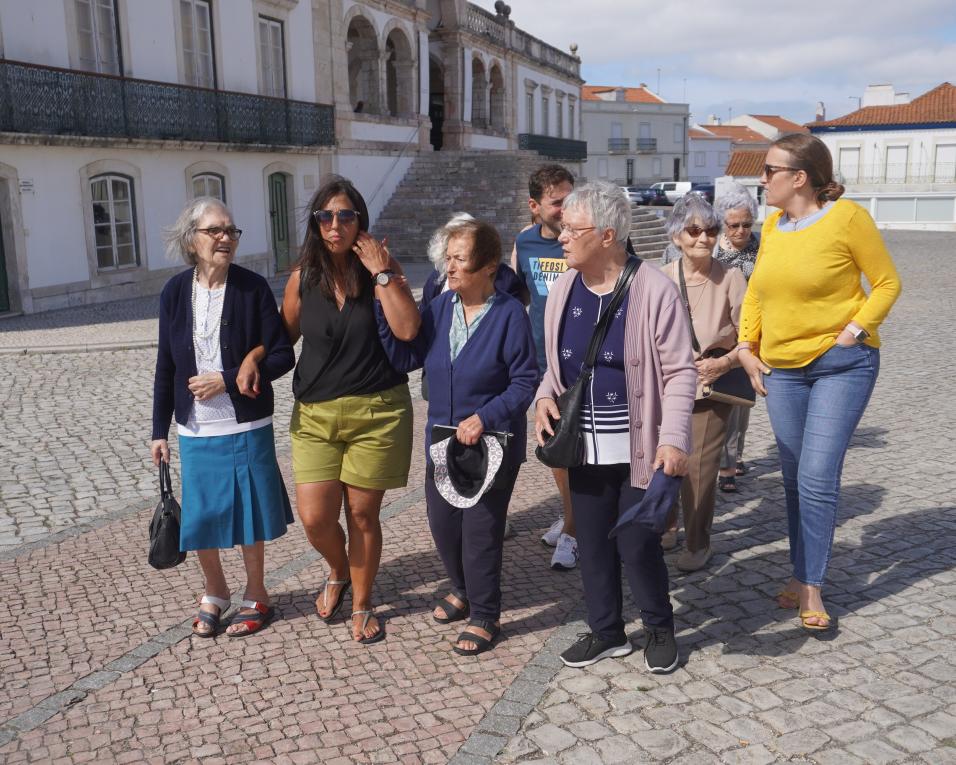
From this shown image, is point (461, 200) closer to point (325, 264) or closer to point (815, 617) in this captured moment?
point (325, 264)

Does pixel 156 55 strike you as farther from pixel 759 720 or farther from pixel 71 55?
pixel 759 720

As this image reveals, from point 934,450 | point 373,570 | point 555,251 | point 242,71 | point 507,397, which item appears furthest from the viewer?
point 242,71

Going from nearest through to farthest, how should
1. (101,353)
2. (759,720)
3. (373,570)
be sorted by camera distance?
(759,720)
(373,570)
(101,353)

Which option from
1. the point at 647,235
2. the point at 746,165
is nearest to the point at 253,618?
the point at 647,235

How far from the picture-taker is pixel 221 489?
402 centimetres

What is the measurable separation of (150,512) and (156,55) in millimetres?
14238

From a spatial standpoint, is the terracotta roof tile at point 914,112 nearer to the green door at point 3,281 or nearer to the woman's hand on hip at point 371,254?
A: the green door at point 3,281

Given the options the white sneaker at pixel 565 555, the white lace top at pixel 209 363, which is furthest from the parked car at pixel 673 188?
the white lace top at pixel 209 363

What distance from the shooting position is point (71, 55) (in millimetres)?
15664

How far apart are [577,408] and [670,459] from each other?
0.39m

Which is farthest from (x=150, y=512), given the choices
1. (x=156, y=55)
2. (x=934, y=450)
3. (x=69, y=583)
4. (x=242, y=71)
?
(x=242, y=71)

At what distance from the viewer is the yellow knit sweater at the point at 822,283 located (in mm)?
3754

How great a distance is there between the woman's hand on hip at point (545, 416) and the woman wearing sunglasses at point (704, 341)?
120cm

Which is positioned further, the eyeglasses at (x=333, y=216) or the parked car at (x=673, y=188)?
the parked car at (x=673, y=188)
